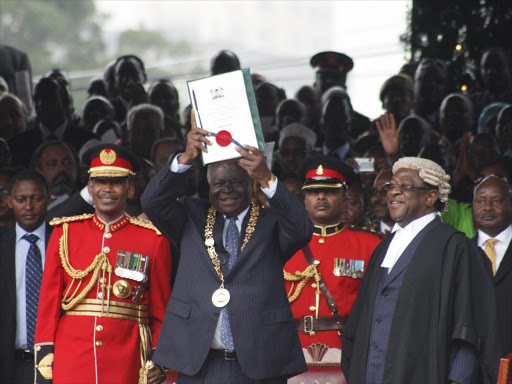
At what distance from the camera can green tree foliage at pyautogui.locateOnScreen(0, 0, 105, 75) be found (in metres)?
25.5

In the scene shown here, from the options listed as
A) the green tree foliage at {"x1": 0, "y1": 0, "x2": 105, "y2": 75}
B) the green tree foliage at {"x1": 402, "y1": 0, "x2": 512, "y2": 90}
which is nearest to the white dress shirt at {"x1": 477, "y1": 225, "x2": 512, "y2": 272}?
the green tree foliage at {"x1": 402, "y1": 0, "x2": 512, "y2": 90}

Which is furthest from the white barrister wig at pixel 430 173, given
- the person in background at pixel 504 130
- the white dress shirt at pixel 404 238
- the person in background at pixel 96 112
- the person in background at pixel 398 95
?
the person in background at pixel 96 112

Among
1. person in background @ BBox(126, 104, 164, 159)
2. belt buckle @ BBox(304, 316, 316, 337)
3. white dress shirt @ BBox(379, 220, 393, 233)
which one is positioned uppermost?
person in background @ BBox(126, 104, 164, 159)

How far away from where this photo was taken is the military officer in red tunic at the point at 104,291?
5.95m

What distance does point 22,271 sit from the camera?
689 centimetres

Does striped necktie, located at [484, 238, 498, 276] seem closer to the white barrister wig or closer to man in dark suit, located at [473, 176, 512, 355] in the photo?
man in dark suit, located at [473, 176, 512, 355]

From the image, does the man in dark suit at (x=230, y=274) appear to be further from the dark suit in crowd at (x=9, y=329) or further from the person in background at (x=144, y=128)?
the person in background at (x=144, y=128)

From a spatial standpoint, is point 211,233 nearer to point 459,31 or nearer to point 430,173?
point 430,173

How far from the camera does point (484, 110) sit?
1083 cm

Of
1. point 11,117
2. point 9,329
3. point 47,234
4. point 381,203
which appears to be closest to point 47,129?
point 11,117

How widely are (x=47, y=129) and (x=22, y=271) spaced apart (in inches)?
144

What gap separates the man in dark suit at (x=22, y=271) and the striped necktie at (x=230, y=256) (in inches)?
75.9

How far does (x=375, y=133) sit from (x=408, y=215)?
181 inches

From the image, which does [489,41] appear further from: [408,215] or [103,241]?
[103,241]
